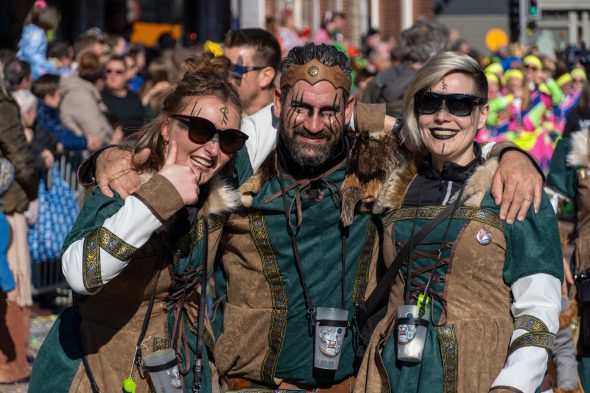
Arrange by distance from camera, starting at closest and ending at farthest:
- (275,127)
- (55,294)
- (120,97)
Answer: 1. (275,127)
2. (55,294)
3. (120,97)

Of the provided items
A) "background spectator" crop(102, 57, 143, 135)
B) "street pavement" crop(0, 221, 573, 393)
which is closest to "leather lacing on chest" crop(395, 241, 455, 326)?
"street pavement" crop(0, 221, 573, 393)

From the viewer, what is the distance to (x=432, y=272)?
443cm

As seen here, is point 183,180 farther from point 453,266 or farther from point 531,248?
point 531,248

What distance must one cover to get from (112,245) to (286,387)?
1.25m

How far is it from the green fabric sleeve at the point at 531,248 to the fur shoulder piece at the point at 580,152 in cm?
218

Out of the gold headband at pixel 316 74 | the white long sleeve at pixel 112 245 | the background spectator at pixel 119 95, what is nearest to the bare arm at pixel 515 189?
the gold headband at pixel 316 74

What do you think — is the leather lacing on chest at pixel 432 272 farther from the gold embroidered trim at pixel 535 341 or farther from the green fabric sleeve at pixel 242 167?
the green fabric sleeve at pixel 242 167

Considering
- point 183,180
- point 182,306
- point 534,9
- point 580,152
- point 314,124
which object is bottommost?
point 182,306

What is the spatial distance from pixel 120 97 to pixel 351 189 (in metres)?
7.28

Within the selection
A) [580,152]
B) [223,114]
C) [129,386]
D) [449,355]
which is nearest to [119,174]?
[223,114]

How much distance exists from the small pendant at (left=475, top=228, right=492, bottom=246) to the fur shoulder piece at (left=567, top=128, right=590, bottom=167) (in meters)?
2.31

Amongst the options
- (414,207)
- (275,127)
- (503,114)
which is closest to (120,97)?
(503,114)

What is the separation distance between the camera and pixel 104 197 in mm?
4281

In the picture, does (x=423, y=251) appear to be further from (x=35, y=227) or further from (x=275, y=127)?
(x=35, y=227)
